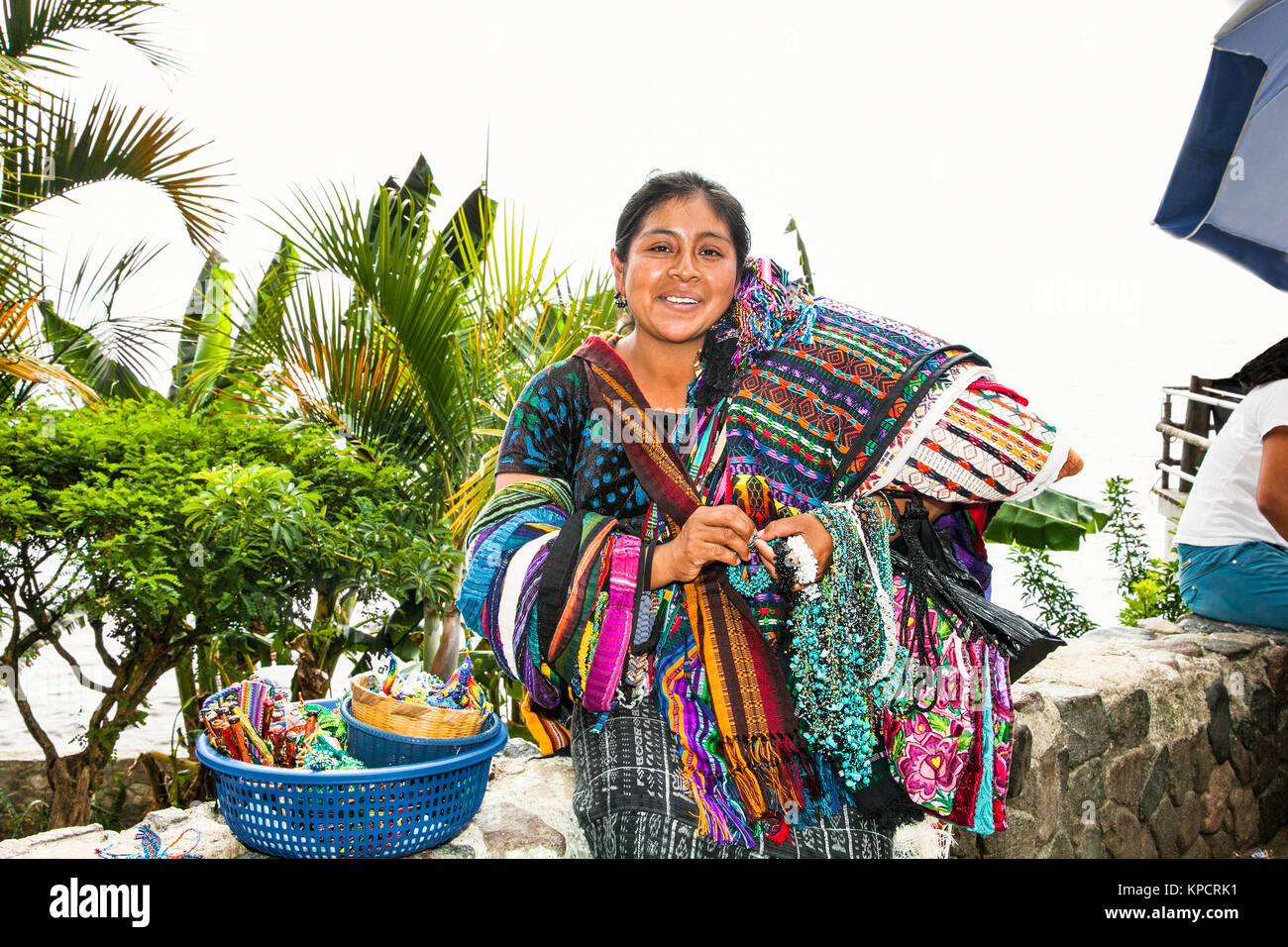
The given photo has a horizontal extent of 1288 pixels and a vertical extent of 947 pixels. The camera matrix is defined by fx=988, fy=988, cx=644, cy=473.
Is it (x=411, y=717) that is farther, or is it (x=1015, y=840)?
(x=1015, y=840)

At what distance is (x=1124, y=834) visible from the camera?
305 centimetres

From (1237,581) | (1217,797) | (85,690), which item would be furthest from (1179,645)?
(85,690)

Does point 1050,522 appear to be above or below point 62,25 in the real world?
below

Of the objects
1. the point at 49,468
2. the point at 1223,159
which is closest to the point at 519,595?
the point at 49,468

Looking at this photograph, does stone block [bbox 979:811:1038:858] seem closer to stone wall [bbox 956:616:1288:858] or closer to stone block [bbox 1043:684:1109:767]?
stone wall [bbox 956:616:1288:858]

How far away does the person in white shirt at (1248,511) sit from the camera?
124 inches

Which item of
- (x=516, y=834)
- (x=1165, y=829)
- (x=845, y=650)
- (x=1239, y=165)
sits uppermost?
(x=1239, y=165)

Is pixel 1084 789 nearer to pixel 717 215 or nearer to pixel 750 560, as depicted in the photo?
pixel 750 560

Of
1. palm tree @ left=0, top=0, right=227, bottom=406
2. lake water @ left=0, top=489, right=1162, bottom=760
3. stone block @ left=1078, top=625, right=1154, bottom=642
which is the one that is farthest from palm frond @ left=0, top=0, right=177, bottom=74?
stone block @ left=1078, top=625, right=1154, bottom=642

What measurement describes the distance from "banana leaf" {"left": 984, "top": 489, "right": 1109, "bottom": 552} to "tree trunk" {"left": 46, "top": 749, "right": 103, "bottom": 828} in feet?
13.5

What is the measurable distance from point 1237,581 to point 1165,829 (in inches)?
34.9

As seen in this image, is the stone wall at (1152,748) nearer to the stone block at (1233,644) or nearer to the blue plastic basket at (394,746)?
the stone block at (1233,644)

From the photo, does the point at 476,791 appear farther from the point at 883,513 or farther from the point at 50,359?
the point at 50,359

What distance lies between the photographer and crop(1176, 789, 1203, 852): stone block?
3287 millimetres
